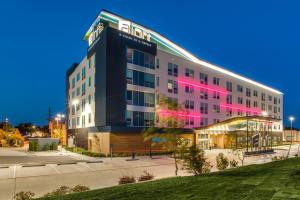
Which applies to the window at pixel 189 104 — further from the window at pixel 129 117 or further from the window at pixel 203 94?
the window at pixel 129 117

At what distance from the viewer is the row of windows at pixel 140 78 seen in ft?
144

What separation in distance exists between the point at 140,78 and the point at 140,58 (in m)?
3.31

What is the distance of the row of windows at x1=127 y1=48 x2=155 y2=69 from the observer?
44.5 metres

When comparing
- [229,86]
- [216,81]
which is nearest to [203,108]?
[216,81]

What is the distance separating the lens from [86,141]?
160 feet

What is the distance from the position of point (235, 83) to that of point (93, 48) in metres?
37.8

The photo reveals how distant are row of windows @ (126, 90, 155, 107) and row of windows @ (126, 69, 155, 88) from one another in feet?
4.91

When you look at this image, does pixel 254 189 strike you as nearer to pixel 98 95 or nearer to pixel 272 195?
pixel 272 195

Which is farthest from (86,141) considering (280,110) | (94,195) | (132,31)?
(280,110)

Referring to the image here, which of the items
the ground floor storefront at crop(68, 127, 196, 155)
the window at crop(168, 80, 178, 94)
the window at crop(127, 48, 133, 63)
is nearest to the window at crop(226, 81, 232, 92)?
the window at crop(168, 80, 178, 94)

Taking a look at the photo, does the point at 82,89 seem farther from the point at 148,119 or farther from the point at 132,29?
the point at 148,119

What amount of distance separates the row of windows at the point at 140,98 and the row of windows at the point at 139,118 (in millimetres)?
1453

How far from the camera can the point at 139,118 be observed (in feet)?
146

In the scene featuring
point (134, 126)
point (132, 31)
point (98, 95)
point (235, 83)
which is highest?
point (132, 31)
